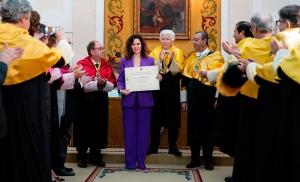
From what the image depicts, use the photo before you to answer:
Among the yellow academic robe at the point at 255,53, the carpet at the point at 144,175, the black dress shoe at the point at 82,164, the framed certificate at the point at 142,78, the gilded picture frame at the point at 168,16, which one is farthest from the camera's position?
the gilded picture frame at the point at 168,16

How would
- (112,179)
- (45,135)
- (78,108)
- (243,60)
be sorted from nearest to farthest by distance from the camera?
(45,135) < (243,60) < (112,179) < (78,108)

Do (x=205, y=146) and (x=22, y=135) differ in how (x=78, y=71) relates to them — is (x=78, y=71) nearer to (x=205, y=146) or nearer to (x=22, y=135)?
(x=22, y=135)

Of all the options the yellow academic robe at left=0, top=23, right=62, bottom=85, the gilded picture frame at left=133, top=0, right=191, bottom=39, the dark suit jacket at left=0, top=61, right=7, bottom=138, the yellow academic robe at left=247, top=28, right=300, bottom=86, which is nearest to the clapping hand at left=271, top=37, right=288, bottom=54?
the yellow academic robe at left=247, top=28, right=300, bottom=86

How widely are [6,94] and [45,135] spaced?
0.44 meters

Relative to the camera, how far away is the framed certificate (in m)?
6.44

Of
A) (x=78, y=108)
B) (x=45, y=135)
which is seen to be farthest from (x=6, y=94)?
(x=78, y=108)

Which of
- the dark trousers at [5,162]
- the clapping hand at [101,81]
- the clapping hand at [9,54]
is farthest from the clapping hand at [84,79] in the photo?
the clapping hand at [9,54]

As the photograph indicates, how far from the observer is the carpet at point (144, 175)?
5.79m

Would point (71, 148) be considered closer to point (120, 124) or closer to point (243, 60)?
point (120, 124)

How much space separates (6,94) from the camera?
3605 millimetres

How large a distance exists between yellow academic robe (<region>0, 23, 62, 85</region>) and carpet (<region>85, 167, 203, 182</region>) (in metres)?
Answer: 2.46

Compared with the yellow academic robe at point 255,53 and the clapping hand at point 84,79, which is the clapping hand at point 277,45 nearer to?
the yellow academic robe at point 255,53

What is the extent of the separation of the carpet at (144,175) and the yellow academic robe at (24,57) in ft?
8.06

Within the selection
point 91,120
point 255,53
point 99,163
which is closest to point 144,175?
point 99,163
